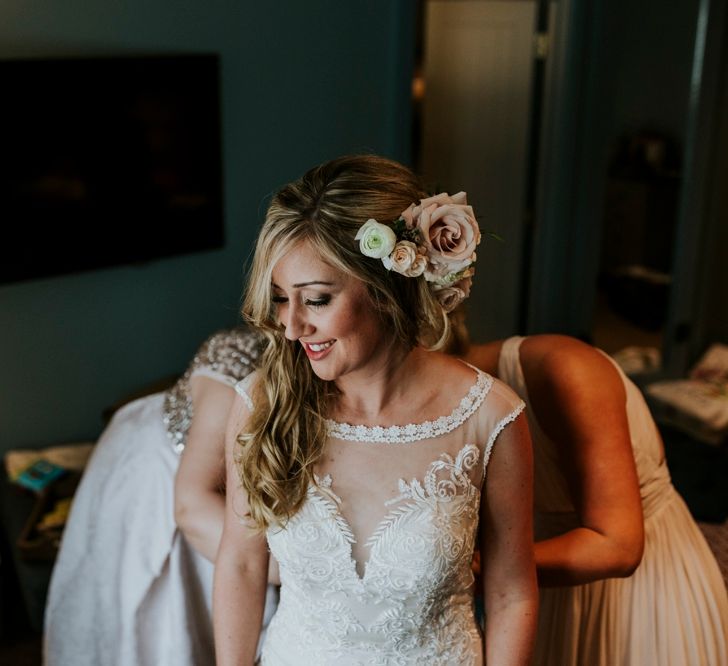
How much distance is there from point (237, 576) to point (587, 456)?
0.68 meters

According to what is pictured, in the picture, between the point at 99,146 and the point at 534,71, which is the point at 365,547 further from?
the point at 534,71

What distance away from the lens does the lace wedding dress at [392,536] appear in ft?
4.75

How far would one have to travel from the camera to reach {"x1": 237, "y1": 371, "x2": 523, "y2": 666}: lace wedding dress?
4.75 feet

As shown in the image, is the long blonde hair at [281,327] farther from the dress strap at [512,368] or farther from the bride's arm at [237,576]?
the dress strap at [512,368]

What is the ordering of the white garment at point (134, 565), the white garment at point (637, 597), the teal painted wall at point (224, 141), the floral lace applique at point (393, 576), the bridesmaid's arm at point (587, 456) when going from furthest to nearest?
the teal painted wall at point (224, 141), the white garment at point (134, 565), the white garment at point (637, 597), the bridesmaid's arm at point (587, 456), the floral lace applique at point (393, 576)

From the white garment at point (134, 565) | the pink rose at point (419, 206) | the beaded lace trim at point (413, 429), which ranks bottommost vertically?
the white garment at point (134, 565)

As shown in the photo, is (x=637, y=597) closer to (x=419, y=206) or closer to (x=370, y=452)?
(x=370, y=452)

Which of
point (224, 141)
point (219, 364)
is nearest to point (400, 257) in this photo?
point (219, 364)

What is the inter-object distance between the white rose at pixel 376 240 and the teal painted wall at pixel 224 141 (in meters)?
2.21

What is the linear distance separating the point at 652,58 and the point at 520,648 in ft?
11.5

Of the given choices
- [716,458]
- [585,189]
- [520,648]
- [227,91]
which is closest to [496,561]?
[520,648]

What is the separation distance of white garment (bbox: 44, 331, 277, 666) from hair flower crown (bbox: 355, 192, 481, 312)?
26.3 inches

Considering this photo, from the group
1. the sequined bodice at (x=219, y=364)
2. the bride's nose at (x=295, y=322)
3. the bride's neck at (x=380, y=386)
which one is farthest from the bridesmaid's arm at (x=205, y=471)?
the bride's nose at (x=295, y=322)

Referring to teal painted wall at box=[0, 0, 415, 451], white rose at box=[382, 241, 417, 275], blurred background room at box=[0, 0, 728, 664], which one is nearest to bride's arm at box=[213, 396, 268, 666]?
white rose at box=[382, 241, 417, 275]
